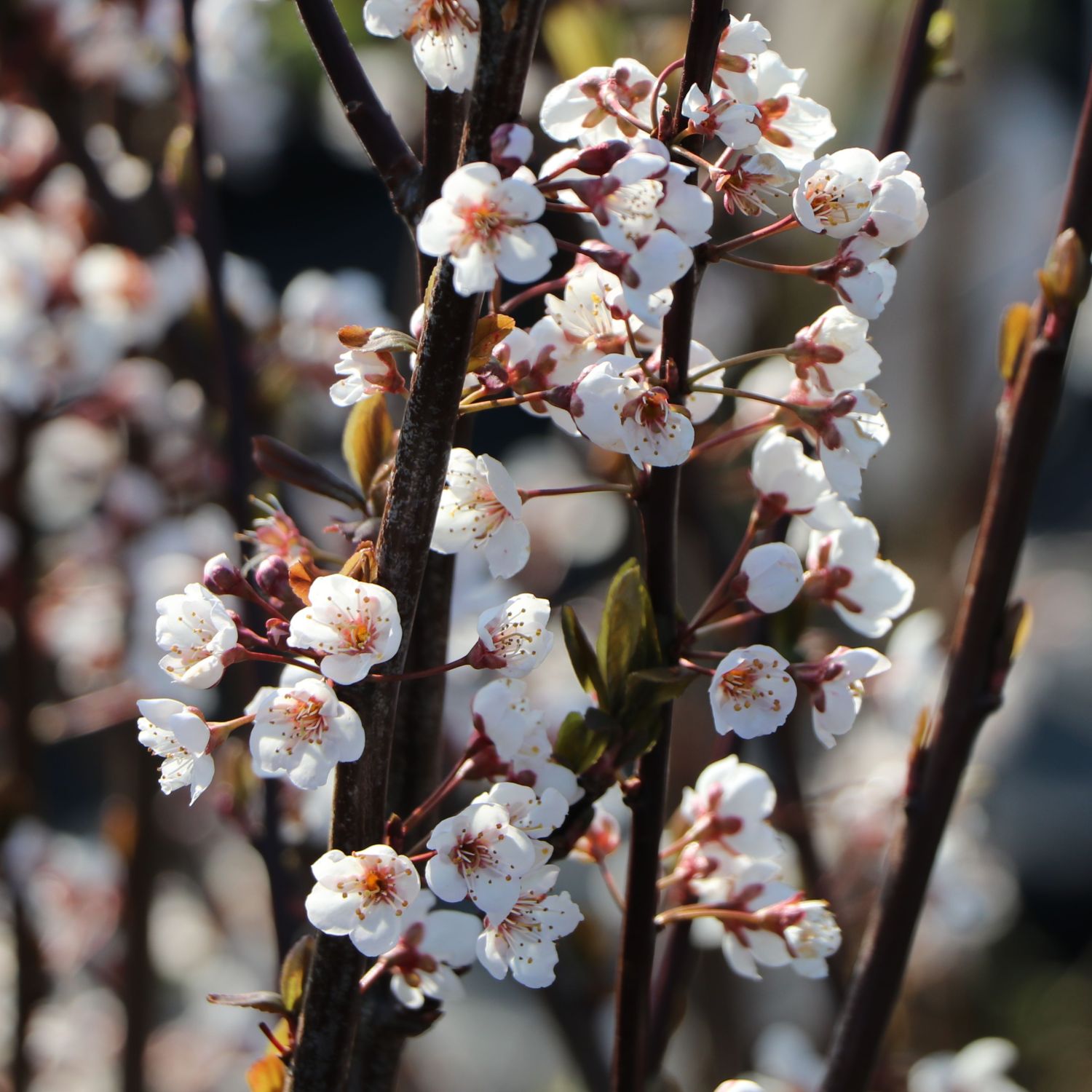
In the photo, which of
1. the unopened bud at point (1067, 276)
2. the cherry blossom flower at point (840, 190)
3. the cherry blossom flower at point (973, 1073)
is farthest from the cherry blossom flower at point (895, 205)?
the cherry blossom flower at point (973, 1073)

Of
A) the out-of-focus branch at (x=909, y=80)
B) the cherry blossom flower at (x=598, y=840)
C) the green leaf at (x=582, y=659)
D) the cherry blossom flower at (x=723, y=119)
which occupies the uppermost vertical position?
the out-of-focus branch at (x=909, y=80)

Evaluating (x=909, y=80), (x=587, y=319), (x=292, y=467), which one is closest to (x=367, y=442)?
(x=292, y=467)

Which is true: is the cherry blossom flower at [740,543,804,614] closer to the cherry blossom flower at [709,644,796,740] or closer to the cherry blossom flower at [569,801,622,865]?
the cherry blossom flower at [709,644,796,740]

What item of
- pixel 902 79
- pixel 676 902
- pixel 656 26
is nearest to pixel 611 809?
pixel 676 902

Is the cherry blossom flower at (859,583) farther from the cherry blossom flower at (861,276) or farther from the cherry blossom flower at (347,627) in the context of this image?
the cherry blossom flower at (347,627)

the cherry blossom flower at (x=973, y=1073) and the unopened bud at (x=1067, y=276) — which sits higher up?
the unopened bud at (x=1067, y=276)
